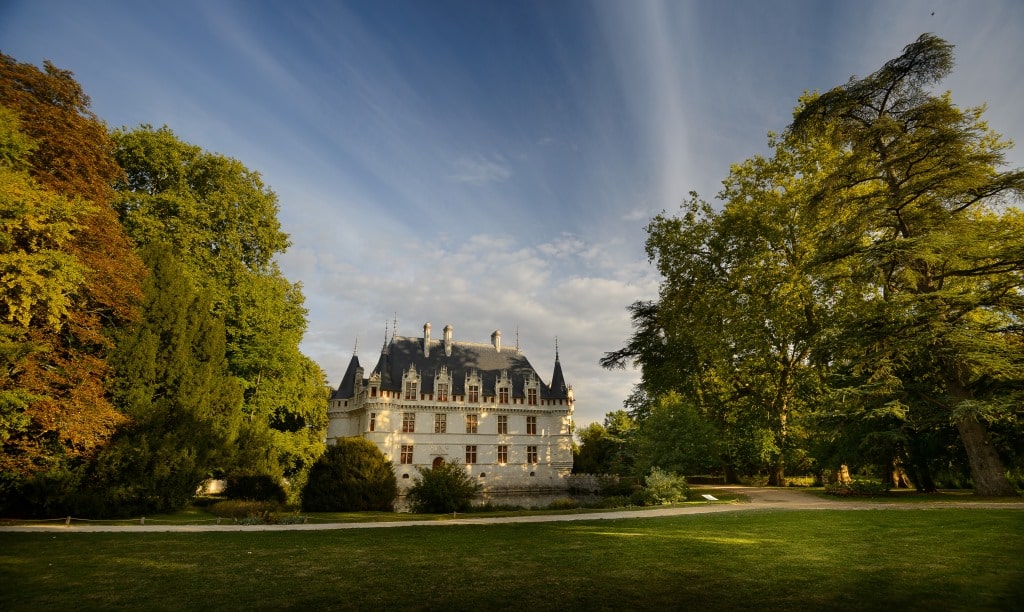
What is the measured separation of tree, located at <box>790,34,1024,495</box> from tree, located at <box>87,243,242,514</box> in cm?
1933

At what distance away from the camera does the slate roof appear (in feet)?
117

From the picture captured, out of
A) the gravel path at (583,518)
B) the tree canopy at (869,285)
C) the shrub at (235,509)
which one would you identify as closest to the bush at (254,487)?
the shrub at (235,509)

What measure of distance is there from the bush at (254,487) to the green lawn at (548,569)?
11.2 meters

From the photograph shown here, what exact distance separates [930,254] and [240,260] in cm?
2385

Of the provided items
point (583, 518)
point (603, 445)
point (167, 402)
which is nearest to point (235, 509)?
point (167, 402)

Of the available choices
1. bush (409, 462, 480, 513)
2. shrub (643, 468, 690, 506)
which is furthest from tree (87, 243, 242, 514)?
shrub (643, 468, 690, 506)

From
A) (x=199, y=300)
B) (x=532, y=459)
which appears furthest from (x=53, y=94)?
(x=532, y=459)

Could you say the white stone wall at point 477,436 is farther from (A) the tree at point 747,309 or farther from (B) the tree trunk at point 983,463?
(B) the tree trunk at point 983,463

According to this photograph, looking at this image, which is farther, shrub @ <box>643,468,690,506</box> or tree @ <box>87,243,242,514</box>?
shrub @ <box>643,468,690,506</box>

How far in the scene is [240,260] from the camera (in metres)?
21.6

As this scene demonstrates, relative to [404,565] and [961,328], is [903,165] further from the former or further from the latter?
[404,565]

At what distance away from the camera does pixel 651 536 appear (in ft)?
27.8

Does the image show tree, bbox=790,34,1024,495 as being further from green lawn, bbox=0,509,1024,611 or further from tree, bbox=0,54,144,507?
tree, bbox=0,54,144,507

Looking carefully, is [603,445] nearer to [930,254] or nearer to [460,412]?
[460,412]
